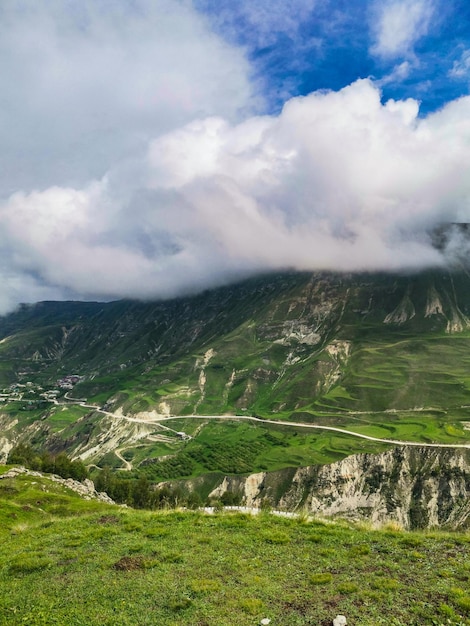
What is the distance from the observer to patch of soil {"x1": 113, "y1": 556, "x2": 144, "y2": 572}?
2084 cm

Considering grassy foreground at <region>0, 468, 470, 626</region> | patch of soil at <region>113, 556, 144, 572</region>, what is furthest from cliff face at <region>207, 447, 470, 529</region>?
patch of soil at <region>113, 556, 144, 572</region>

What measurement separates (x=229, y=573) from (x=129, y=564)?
551 centimetres

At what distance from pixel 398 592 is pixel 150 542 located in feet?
47.1

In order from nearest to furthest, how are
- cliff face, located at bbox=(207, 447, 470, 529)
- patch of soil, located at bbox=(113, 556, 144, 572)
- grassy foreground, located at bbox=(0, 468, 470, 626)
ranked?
grassy foreground, located at bbox=(0, 468, 470, 626) < patch of soil, located at bbox=(113, 556, 144, 572) < cliff face, located at bbox=(207, 447, 470, 529)

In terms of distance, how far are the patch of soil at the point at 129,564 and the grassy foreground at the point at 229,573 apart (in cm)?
6

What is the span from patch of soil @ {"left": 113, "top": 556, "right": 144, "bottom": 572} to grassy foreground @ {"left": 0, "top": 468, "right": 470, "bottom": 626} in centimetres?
6

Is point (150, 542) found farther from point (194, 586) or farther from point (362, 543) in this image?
point (362, 543)

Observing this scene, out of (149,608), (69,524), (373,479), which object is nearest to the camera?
(149,608)

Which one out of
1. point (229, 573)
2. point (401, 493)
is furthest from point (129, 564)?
point (401, 493)

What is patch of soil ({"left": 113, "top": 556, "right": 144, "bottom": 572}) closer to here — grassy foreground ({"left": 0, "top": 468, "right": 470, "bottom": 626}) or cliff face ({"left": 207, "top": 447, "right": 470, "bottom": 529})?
grassy foreground ({"left": 0, "top": 468, "right": 470, "bottom": 626})

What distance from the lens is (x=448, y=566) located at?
64.5ft

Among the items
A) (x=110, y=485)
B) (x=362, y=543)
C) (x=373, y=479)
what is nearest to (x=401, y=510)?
(x=373, y=479)

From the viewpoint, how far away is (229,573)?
20.2 metres

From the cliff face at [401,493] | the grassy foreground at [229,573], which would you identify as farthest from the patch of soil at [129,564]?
the cliff face at [401,493]
